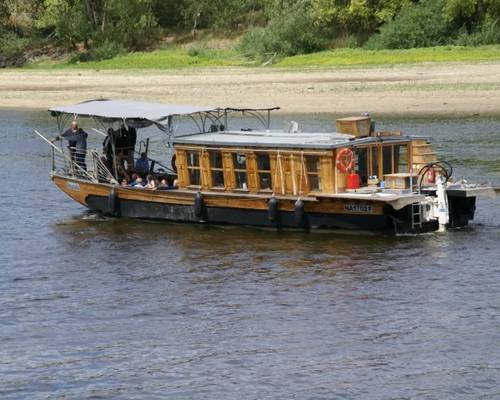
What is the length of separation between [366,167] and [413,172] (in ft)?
4.06

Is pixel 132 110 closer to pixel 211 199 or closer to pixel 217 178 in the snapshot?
pixel 217 178

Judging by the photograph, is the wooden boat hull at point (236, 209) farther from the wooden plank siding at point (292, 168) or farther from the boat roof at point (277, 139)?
the boat roof at point (277, 139)

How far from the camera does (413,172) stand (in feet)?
90.5

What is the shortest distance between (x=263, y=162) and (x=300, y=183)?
1.05 meters

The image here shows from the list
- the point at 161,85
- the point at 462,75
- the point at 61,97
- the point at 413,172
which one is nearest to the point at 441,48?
the point at 462,75

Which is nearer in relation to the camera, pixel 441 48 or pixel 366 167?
pixel 366 167

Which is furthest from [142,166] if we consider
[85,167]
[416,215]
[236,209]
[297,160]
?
[416,215]

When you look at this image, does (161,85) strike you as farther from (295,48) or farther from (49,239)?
(49,239)

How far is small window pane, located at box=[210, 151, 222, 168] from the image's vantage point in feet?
91.6

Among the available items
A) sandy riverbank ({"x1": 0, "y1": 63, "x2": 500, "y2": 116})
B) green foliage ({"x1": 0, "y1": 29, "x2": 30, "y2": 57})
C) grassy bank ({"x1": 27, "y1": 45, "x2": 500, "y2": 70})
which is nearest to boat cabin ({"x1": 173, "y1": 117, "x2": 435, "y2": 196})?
sandy riverbank ({"x1": 0, "y1": 63, "x2": 500, "y2": 116})

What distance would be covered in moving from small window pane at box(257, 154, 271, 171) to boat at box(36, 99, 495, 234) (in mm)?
21

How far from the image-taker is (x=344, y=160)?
26.0m

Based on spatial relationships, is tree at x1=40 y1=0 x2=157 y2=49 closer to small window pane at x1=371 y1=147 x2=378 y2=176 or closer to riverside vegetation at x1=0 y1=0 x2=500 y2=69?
riverside vegetation at x1=0 y1=0 x2=500 y2=69

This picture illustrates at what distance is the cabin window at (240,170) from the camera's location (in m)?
27.6
